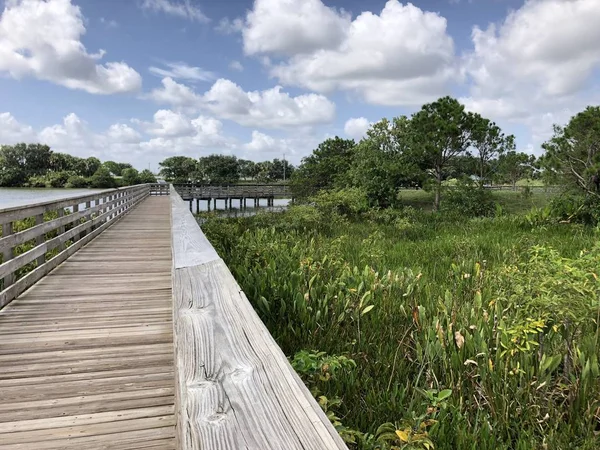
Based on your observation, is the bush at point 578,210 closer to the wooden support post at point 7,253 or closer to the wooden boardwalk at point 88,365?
the wooden boardwalk at point 88,365

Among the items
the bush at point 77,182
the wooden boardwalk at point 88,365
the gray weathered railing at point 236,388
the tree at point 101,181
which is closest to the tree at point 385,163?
the wooden boardwalk at point 88,365

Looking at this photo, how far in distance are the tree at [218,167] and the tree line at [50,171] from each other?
1653 centimetres

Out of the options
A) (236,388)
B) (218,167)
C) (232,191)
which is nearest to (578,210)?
(236,388)

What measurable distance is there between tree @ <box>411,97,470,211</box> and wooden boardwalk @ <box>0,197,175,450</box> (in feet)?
87.5

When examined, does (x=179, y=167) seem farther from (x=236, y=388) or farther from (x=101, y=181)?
(x=236, y=388)

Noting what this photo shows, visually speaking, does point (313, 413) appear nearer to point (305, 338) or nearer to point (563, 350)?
point (305, 338)

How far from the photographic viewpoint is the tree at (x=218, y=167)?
105044mm

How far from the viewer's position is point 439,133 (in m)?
28.6

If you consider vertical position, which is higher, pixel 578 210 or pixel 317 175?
pixel 317 175

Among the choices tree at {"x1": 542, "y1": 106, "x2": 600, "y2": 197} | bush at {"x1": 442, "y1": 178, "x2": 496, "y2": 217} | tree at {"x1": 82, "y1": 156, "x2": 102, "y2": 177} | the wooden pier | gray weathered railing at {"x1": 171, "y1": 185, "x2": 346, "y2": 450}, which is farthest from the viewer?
tree at {"x1": 82, "y1": 156, "x2": 102, "y2": 177}

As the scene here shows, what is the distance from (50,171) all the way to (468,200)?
93.0 m

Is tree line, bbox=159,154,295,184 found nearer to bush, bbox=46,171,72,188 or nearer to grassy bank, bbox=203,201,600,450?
bush, bbox=46,171,72,188

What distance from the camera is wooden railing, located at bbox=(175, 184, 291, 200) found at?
160 ft

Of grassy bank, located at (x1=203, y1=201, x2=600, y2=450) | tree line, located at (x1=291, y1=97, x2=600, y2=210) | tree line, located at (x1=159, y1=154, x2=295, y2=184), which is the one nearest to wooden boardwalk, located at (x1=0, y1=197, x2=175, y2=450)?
grassy bank, located at (x1=203, y1=201, x2=600, y2=450)
